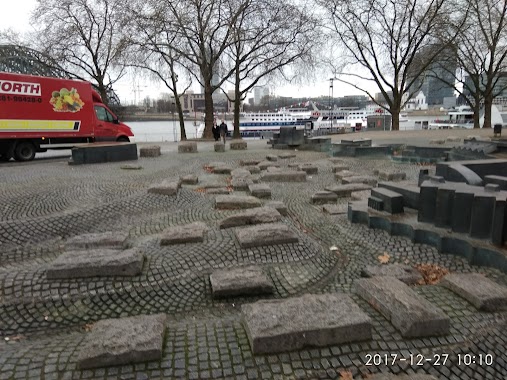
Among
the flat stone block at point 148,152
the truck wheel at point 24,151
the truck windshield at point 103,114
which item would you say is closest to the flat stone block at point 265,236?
the flat stone block at point 148,152

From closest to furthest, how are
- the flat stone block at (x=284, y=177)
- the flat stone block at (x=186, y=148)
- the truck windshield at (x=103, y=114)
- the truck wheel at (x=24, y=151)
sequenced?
the flat stone block at (x=284, y=177) → the truck wheel at (x=24, y=151) → the flat stone block at (x=186, y=148) → the truck windshield at (x=103, y=114)

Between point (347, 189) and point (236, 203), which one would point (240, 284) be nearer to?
point (236, 203)

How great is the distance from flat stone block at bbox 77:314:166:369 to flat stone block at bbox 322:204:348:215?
4.52 m

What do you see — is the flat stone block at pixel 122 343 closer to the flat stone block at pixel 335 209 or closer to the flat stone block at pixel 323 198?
the flat stone block at pixel 335 209

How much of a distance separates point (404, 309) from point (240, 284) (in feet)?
5.24

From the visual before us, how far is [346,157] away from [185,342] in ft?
41.5

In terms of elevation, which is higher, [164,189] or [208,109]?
[208,109]

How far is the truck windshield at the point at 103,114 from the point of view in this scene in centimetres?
1710

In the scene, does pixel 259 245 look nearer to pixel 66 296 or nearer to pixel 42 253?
pixel 66 296

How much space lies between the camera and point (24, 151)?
14.5 metres

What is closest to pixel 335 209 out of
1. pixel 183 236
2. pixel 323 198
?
pixel 323 198

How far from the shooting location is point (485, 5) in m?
29.8

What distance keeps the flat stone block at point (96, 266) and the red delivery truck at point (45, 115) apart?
40.5 feet

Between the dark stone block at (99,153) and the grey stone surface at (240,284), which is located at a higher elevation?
the dark stone block at (99,153)
